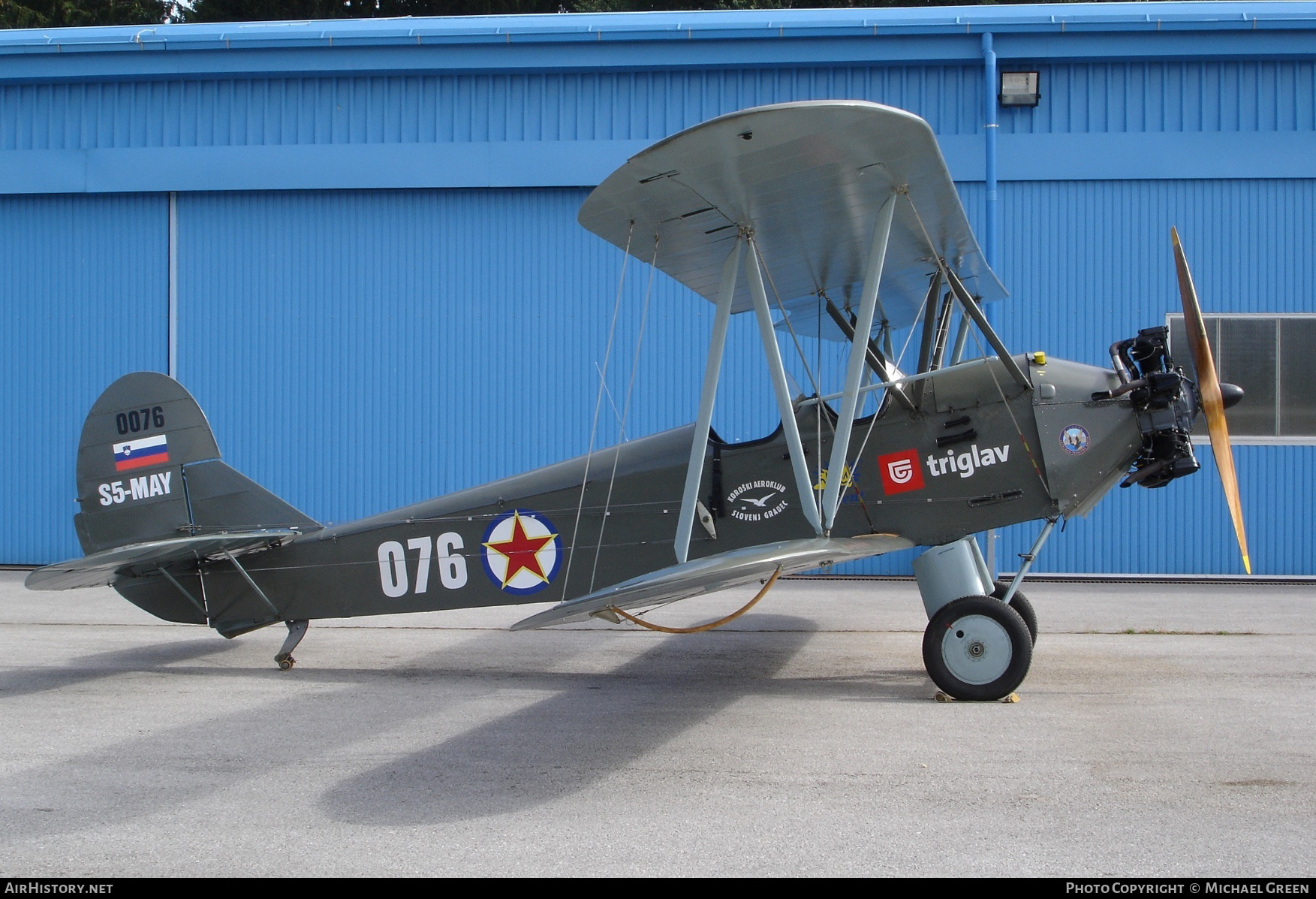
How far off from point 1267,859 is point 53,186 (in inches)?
583

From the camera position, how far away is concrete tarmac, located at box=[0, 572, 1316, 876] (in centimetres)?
338

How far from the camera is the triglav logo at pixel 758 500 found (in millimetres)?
6230

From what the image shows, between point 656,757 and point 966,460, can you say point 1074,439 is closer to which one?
point 966,460

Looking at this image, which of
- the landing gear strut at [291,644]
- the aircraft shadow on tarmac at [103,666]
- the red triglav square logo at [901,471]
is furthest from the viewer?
the landing gear strut at [291,644]

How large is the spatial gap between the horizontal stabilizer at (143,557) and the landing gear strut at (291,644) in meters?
0.60

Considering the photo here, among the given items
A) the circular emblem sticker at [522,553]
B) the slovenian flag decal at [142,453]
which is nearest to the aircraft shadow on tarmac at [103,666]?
the slovenian flag decal at [142,453]

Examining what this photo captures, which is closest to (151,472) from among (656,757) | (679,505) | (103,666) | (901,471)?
(103,666)

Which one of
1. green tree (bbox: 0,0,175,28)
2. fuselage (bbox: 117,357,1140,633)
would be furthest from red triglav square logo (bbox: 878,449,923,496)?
green tree (bbox: 0,0,175,28)

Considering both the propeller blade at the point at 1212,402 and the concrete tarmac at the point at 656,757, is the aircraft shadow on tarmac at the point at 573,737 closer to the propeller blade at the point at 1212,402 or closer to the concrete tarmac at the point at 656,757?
the concrete tarmac at the point at 656,757

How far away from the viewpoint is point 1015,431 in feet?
19.5

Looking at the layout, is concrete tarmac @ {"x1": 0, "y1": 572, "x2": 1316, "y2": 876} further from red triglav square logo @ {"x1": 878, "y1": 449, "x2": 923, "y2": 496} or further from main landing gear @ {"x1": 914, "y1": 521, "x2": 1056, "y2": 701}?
red triglav square logo @ {"x1": 878, "y1": 449, "x2": 923, "y2": 496}

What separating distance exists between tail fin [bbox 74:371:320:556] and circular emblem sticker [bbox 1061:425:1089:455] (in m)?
5.46

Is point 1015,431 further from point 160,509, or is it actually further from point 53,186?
point 53,186

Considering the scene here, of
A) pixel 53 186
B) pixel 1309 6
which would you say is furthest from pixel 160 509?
pixel 1309 6
